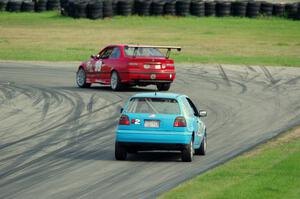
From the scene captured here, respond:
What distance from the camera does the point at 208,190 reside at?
13.9 metres

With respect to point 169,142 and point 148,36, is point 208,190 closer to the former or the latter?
point 169,142

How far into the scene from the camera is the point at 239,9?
6575 centimetres

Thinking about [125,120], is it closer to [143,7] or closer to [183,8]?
[143,7]

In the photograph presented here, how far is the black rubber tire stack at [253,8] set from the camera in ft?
214

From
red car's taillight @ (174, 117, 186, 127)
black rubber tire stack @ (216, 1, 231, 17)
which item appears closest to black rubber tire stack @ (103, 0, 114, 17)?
black rubber tire stack @ (216, 1, 231, 17)

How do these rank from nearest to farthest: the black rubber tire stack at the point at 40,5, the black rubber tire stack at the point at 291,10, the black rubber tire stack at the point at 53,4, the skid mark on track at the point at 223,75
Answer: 1. the skid mark on track at the point at 223,75
2. the black rubber tire stack at the point at 291,10
3. the black rubber tire stack at the point at 40,5
4. the black rubber tire stack at the point at 53,4

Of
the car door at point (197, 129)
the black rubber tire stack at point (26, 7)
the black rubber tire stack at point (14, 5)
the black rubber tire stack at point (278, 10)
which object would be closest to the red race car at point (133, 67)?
the car door at point (197, 129)

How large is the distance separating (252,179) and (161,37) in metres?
42.9

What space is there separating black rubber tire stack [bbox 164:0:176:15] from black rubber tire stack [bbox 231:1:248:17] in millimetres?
3792

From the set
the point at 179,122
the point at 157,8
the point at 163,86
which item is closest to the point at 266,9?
the point at 157,8

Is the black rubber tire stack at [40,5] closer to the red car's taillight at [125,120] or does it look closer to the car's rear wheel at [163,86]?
the car's rear wheel at [163,86]

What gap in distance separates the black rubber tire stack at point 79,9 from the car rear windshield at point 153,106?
45967mm

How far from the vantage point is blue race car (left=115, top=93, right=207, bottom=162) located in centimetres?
1752

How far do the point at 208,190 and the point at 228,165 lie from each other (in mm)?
3022
